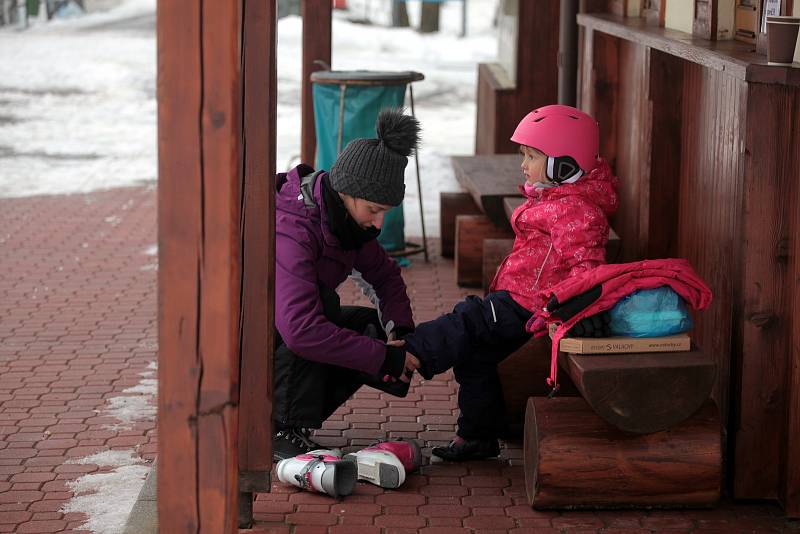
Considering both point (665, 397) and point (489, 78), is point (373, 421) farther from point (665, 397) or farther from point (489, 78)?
point (489, 78)

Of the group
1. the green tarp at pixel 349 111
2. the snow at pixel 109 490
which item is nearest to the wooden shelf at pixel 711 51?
the green tarp at pixel 349 111

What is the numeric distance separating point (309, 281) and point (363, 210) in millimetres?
329

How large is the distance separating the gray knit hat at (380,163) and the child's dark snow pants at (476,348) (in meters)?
0.55

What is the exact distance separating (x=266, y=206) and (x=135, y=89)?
50.7ft

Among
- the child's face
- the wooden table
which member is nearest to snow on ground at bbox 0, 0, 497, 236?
the wooden table

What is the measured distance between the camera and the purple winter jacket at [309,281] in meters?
4.37

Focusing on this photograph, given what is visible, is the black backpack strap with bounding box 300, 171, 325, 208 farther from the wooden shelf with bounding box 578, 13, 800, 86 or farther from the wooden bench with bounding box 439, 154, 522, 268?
the wooden bench with bounding box 439, 154, 522, 268

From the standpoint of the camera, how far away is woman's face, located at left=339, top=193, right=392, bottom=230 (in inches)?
176

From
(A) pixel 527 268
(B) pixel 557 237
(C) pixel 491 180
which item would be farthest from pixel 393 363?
(C) pixel 491 180

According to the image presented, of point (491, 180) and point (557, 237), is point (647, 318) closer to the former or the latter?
point (557, 237)

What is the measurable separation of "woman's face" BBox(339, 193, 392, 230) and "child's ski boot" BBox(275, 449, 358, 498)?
0.87 meters

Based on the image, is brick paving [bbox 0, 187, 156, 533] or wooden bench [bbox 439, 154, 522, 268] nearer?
brick paving [bbox 0, 187, 156, 533]

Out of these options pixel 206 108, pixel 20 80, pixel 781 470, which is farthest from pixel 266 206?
pixel 20 80

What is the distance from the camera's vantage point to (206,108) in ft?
9.68
